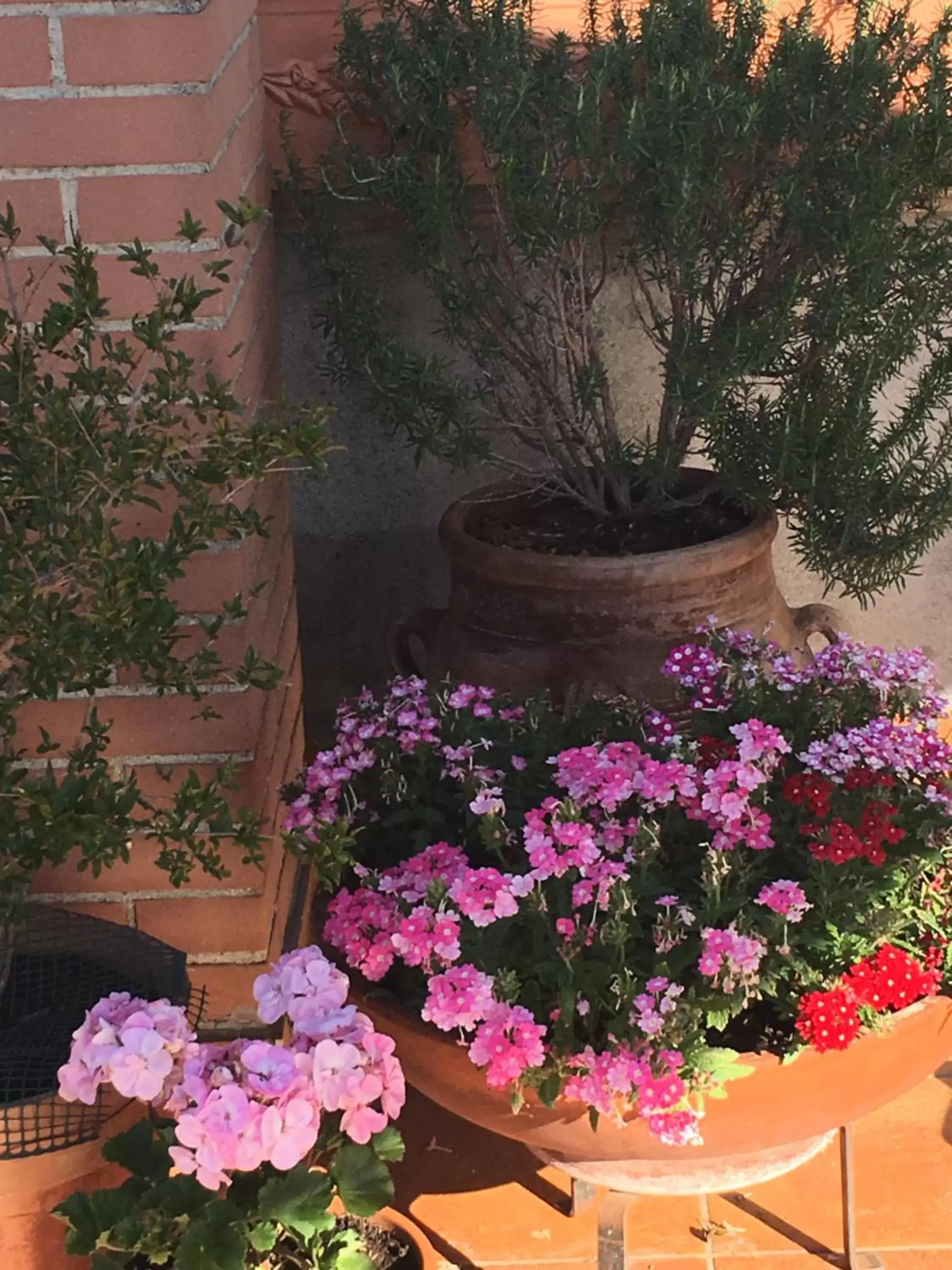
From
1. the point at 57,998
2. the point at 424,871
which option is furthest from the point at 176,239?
the point at 57,998

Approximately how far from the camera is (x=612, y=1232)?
5.71ft

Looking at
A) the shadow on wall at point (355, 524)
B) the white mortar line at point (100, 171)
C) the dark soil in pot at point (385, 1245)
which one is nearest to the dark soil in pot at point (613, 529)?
the shadow on wall at point (355, 524)

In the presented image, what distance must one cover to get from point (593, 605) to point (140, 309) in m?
0.91

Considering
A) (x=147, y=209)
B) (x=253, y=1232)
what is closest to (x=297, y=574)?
(x=147, y=209)

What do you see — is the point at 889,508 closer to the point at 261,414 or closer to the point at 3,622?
the point at 261,414

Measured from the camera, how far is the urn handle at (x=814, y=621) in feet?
8.21

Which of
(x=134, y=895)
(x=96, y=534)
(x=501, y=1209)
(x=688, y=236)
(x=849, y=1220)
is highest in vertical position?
(x=688, y=236)

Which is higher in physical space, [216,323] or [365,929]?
[216,323]

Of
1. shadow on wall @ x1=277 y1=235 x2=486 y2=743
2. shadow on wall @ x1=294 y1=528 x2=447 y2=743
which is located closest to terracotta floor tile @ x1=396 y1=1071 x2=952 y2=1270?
shadow on wall @ x1=277 y1=235 x2=486 y2=743

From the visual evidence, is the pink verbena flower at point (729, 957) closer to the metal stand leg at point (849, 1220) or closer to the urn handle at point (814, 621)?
the metal stand leg at point (849, 1220)

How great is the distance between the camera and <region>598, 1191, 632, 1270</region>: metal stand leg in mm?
1731

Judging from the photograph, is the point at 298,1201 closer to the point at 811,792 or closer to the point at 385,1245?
the point at 385,1245

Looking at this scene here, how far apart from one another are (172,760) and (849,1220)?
1.08 metres

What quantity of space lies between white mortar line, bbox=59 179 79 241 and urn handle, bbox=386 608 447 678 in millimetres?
1047
